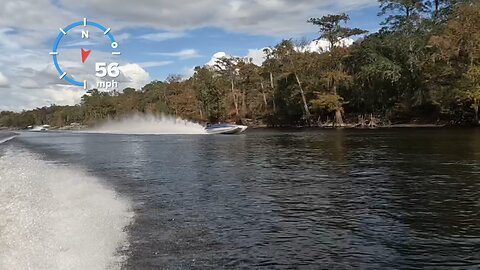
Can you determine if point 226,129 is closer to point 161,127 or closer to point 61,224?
point 161,127

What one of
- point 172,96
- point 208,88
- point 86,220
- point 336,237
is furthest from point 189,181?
point 172,96

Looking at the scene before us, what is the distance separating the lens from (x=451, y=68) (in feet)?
229

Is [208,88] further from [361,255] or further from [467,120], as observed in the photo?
[361,255]

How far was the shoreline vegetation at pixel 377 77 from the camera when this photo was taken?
225ft

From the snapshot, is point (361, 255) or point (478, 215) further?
point (478, 215)

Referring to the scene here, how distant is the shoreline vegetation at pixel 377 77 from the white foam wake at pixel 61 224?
2280 inches

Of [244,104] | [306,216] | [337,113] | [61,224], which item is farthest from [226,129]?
[61,224]

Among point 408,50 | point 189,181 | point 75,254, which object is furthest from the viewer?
point 408,50

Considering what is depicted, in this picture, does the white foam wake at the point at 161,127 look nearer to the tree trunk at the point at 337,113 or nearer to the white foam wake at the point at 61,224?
the tree trunk at the point at 337,113

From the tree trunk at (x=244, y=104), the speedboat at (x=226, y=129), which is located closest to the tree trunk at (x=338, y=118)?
the speedboat at (x=226, y=129)

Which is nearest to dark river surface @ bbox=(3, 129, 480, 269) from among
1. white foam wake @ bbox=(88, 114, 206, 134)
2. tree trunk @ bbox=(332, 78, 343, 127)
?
white foam wake @ bbox=(88, 114, 206, 134)

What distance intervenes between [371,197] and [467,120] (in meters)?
63.1

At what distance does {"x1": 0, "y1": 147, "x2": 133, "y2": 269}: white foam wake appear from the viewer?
10.2 meters

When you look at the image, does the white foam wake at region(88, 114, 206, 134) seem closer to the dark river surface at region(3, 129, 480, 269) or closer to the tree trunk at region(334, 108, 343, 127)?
the tree trunk at region(334, 108, 343, 127)
